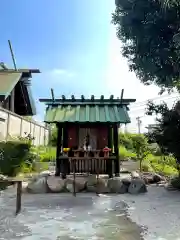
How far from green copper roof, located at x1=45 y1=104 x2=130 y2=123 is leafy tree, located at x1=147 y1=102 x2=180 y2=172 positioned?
3.53 ft

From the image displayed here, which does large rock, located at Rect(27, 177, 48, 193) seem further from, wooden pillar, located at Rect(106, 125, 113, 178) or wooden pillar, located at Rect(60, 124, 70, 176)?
wooden pillar, located at Rect(106, 125, 113, 178)

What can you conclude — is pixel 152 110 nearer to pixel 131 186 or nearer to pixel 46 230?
pixel 131 186

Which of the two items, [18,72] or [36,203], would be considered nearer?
[36,203]

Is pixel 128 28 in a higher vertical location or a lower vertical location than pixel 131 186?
higher

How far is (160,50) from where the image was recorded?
9.95 metres

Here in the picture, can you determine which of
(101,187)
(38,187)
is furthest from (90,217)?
(38,187)

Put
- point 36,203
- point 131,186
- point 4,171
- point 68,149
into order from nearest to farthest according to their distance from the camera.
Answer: point 36,203, point 131,186, point 68,149, point 4,171

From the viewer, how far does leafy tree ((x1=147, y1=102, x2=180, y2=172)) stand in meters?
9.30

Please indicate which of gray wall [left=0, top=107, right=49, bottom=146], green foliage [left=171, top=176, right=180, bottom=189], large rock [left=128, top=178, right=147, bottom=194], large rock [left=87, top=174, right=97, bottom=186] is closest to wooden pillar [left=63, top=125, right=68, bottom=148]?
large rock [left=87, top=174, right=97, bottom=186]

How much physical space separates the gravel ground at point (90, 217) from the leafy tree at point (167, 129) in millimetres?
1503

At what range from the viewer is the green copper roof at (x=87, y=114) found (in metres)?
10.5

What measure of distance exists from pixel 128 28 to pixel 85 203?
19.1 feet

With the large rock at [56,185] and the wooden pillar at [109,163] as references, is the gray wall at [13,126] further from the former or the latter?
the wooden pillar at [109,163]

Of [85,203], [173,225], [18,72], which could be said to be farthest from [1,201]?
[18,72]
